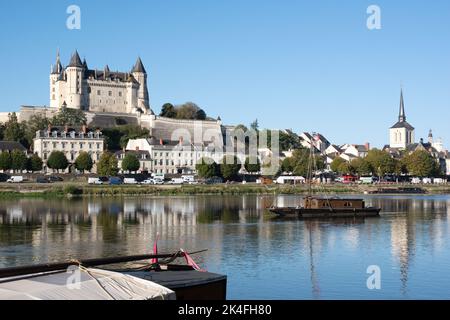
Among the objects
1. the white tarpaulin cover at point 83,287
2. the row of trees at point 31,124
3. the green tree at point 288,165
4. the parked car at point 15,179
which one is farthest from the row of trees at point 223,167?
the white tarpaulin cover at point 83,287

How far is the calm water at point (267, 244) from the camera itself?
1905 cm

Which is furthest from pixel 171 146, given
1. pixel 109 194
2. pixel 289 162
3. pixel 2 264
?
pixel 2 264

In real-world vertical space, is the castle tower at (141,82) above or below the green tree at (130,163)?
above

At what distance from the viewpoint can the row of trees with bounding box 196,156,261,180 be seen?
268ft

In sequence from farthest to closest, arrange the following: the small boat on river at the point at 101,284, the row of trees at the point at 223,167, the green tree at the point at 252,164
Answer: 1. the green tree at the point at 252,164
2. the row of trees at the point at 223,167
3. the small boat on river at the point at 101,284

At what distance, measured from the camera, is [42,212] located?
146ft

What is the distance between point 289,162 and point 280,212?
5252cm

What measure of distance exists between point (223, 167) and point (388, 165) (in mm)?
25335

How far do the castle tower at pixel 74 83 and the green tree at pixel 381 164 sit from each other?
50.1 m

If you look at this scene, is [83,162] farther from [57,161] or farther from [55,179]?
[55,179]

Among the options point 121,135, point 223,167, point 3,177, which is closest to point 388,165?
point 223,167

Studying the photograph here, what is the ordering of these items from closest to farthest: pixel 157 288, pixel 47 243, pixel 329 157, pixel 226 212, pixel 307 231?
pixel 157 288, pixel 47 243, pixel 307 231, pixel 226 212, pixel 329 157

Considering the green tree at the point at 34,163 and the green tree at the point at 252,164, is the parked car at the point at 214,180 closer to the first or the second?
the green tree at the point at 252,164
